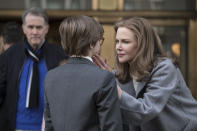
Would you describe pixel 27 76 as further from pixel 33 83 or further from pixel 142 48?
pixel 142 48

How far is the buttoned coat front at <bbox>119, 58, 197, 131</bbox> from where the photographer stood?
263cm

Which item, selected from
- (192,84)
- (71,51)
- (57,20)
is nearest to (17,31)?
(57,20)

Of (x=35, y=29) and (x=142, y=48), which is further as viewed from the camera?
(x=35, y=29)

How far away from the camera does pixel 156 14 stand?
6363 millimetres

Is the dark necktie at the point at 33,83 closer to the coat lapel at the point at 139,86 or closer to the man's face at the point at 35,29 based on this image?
the man's face at the point at 35,29

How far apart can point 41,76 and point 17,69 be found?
0.75ft

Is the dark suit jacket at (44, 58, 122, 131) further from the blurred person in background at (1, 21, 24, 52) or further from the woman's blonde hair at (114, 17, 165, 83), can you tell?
the blurred person in background at (1, 21, 24, 52)

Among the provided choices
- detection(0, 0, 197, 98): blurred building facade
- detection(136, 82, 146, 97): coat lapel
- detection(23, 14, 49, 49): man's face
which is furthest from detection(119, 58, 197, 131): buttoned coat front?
detection(0, 0, 197, 98): blurred building facade

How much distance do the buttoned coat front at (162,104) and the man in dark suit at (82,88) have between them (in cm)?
32

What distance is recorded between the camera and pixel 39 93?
3.90 m

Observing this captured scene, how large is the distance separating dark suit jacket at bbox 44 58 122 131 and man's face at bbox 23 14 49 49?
1.62 metres

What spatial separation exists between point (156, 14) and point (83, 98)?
4.25 metres

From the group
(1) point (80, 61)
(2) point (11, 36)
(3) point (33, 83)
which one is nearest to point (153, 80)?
(1) point (80, 61)

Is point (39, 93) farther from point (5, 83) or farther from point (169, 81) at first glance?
point (169, 81)
